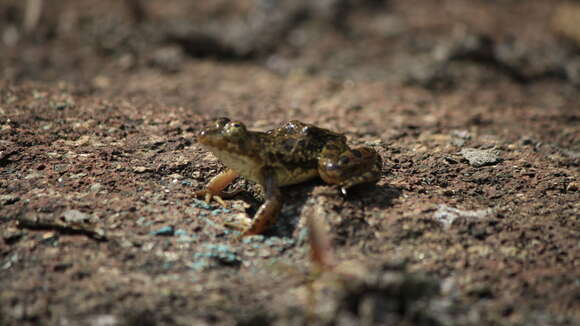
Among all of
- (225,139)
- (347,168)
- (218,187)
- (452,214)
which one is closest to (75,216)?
(218,187)

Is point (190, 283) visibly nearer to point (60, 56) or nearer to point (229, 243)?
point (229, 243)

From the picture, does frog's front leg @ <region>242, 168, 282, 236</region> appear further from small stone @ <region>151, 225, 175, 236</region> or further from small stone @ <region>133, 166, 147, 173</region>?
small stone @ <region>133, 166, 147, 173</region>

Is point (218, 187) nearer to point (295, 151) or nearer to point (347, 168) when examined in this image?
point (295, 151)

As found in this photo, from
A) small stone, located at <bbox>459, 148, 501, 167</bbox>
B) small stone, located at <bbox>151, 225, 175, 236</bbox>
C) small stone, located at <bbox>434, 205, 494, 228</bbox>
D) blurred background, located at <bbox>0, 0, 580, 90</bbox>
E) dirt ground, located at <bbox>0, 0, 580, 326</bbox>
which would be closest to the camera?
dirt ground, located at <bbox>0, 0, 580, 326</bbox>

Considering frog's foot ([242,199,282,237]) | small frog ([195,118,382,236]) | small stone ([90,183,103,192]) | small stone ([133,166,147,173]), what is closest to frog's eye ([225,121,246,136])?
small frog ([195,118,382,236])

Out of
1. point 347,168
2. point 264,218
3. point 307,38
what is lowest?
point 264,218

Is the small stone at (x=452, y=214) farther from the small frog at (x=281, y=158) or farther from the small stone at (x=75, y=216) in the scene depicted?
the small stone at (x=75, y=216)
